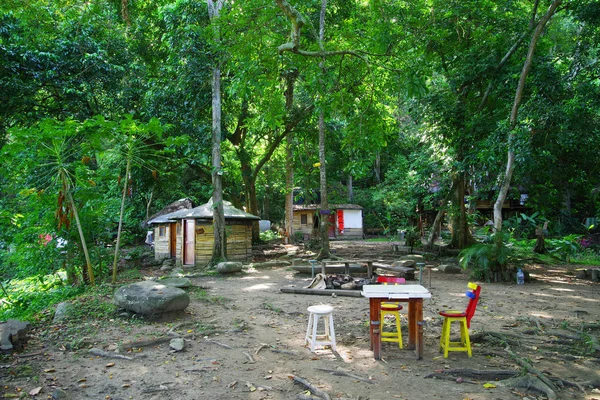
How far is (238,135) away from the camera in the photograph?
2086cm

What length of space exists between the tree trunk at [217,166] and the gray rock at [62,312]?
26.7 feet

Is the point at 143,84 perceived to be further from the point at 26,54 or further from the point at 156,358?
the point at 156,358

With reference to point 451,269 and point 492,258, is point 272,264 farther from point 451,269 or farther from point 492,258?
point 492,258

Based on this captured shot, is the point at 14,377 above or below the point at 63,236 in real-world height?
below

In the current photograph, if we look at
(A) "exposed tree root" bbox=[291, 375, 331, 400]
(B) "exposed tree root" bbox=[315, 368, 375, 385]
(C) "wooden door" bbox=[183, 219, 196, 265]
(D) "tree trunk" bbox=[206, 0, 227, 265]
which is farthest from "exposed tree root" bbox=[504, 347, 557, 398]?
(C) "wooden door" bbox=[183, 219, 196, 265]

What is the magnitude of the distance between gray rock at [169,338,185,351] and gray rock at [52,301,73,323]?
2.63 meters

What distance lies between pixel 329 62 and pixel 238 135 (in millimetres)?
13501

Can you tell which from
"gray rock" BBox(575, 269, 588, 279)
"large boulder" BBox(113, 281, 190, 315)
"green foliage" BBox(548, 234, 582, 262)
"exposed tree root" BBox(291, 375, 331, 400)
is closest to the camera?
"exposed tree root" BBox(291, 375, 331, 400)

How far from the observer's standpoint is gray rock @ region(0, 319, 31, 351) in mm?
5461

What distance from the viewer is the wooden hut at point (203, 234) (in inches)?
659

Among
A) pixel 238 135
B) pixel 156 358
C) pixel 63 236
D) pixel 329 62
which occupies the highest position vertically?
pixel 238 135

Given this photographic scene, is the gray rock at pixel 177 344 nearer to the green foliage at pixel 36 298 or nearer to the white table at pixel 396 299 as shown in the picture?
the white table at pixel 396 299

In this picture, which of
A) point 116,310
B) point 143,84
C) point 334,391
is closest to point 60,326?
point 116,310

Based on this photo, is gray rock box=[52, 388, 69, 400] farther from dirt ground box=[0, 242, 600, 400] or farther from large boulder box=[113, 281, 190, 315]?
large boulder box=[113, 281, 190, 315]
